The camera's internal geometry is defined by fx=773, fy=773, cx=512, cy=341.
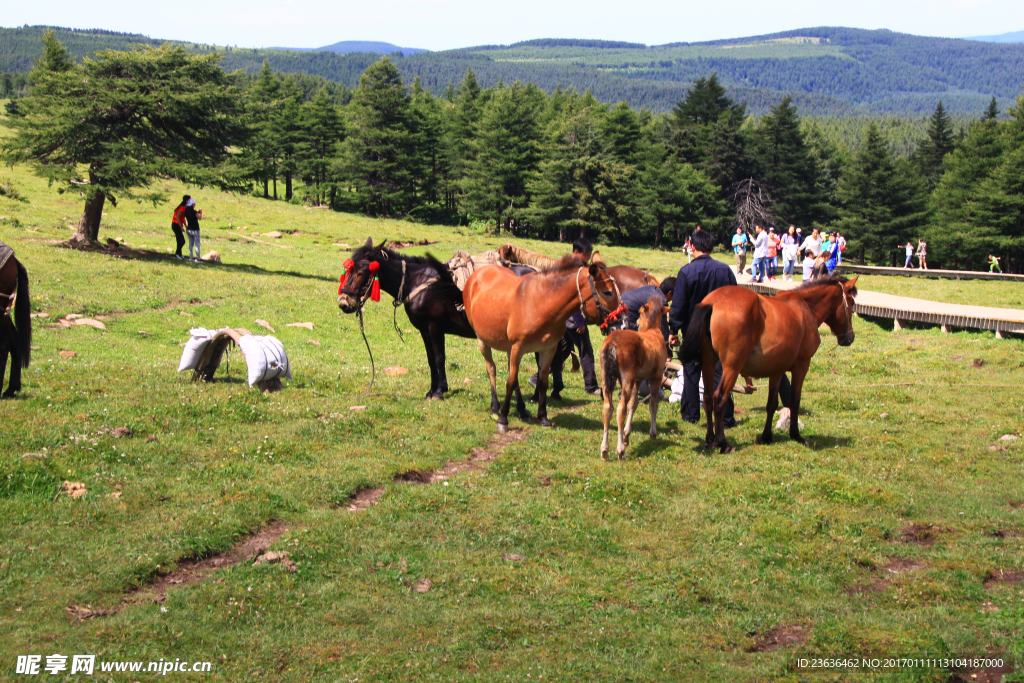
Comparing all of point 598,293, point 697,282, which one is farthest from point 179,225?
point 697,282

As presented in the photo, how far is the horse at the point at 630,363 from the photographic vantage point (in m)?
11.1

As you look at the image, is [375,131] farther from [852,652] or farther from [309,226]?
[852,652]

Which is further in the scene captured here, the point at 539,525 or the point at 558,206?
the point at 558,206

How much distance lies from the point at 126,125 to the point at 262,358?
69.9 feet

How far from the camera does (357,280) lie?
575 inches

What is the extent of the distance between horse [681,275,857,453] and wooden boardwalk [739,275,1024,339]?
32.8 feet

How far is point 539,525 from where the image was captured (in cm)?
906

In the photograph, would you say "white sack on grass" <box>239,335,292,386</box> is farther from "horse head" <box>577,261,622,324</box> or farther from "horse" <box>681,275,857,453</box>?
"horse" <box>681,275,857,453</box>

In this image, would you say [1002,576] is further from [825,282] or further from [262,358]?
[262,358]

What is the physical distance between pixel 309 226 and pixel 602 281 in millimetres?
44429

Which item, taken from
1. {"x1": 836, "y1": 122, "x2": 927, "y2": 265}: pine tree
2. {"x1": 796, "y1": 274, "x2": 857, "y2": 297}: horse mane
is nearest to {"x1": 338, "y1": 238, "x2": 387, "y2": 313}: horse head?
{"x1": 796, "y1": 274, "x2": 857, "y2": 297}: horse mane

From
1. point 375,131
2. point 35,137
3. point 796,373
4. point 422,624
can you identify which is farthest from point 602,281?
point 375,131

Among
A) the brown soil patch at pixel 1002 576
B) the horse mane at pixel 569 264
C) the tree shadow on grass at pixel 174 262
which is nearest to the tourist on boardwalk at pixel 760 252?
the tree shadow on grass at pixel 174 262

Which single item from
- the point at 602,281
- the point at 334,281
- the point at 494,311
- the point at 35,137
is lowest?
the point at 334,281
